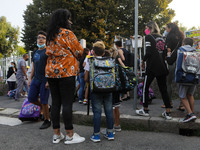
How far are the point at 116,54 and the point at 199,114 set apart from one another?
2.59 metres

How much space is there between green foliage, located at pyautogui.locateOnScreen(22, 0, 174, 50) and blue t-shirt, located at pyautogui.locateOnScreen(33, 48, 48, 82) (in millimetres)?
15482

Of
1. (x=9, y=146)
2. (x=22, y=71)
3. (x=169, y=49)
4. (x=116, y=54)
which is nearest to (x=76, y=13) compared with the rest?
(x=22, y=71)

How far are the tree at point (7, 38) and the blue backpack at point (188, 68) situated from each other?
46686 millimetres

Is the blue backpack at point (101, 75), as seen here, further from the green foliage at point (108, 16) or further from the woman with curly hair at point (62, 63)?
the green foliage at point (108, 16)

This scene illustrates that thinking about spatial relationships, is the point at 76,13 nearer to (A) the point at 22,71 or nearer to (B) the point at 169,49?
(A) the point at 22,71

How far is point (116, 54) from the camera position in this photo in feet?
18.9

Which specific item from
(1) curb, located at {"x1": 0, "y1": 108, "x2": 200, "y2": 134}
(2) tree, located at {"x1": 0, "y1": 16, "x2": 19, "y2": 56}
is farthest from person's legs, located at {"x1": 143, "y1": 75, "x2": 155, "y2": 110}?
(2) tree, located at {"x1": 0, "y1": 16, "x2": 19, "y2": 56}

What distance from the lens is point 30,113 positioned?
4566mm

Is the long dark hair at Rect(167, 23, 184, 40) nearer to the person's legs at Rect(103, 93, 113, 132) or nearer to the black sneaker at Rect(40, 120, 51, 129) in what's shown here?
the person's legs at Rect(103, 93, 113, 132)

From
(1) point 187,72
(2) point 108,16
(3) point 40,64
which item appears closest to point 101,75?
(3) point 40,64

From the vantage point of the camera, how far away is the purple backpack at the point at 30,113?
15.0 ft

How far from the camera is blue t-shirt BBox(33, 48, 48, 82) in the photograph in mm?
3992

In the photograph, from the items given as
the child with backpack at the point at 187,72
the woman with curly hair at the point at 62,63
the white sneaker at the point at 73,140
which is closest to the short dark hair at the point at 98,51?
the woman with curly hair at the point at 62,63

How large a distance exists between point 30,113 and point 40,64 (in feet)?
4.10
